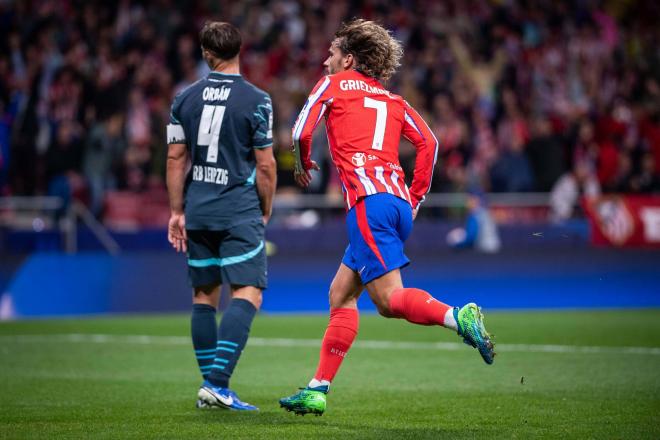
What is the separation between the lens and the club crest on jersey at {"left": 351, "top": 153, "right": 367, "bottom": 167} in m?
6.38

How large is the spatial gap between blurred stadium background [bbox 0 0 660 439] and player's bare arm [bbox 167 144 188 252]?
120 cm

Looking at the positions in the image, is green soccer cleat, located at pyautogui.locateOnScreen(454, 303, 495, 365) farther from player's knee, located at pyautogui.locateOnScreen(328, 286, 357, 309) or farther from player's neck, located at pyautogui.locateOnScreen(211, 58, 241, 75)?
player's neck, located at pyautogui.locateOnScreen(211, 58, 241, 75)

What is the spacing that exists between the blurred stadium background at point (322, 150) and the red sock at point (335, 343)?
9354mm

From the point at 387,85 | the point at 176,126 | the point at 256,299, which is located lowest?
the point at 256,299

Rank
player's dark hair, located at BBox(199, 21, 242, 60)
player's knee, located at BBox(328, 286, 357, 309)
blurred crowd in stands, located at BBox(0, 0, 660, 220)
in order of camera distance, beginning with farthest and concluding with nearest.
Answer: blurred crowd in stands, located at BBox(0, 0, 660, 220), player's dark hair, located at BBox(199, 21, 242, 60), player's knee, located at BBox(328, 286, 357, 309)

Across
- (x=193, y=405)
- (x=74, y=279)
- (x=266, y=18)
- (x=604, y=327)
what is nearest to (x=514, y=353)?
(x=604, y=327)

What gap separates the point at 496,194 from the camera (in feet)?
60.7

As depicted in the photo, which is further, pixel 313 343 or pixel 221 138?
pixel 313 343

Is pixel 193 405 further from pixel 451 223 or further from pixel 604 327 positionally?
pixel 451 223

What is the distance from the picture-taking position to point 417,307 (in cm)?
603

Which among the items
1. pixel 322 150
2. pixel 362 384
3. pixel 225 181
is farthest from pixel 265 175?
pixel 322 150

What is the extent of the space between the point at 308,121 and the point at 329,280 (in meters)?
10.1

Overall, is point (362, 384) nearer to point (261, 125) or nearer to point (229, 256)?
point (229, 256)

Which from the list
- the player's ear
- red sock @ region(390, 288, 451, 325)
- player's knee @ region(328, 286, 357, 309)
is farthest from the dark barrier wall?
red sock @ region(390, 288, 451, 325)
